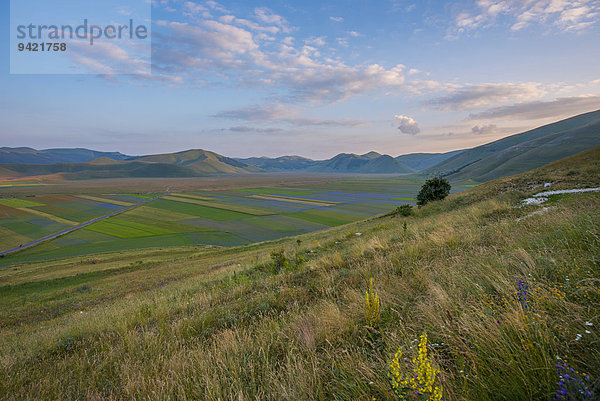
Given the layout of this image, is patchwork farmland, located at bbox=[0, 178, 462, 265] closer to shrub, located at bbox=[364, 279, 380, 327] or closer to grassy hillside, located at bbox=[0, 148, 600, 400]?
grassy hillside, located at bbox=[0, 148, 600, 400]

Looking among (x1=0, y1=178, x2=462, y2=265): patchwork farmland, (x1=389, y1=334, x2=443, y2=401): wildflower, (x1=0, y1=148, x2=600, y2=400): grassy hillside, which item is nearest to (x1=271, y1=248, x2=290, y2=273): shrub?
(x1=0, y1=148, x2=600, y2=400): grassy hillside

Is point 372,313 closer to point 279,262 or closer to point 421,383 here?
point 421,383

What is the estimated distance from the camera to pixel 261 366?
10.6ft

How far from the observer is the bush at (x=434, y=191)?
3014 centimetres

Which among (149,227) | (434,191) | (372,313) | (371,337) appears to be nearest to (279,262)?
(372,313)

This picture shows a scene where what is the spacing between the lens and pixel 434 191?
30.4 m

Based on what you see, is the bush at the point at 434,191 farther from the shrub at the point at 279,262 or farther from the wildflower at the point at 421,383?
the wildflower at the point at 421,383

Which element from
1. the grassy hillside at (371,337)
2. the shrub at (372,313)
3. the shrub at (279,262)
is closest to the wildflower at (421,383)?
the grassy hillside at (371,337)

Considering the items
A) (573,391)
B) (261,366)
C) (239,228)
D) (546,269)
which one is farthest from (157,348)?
(239,228)

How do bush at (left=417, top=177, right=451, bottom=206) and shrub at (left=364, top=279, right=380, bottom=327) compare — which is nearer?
shrub at (left=364, top=279, right=380, bottom=327)

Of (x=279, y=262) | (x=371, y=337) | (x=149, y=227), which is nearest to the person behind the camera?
(x=371, y=337)

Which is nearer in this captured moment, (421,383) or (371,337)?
(421,383)

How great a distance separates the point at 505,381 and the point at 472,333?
54 cm

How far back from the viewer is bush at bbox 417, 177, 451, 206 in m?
30.1
